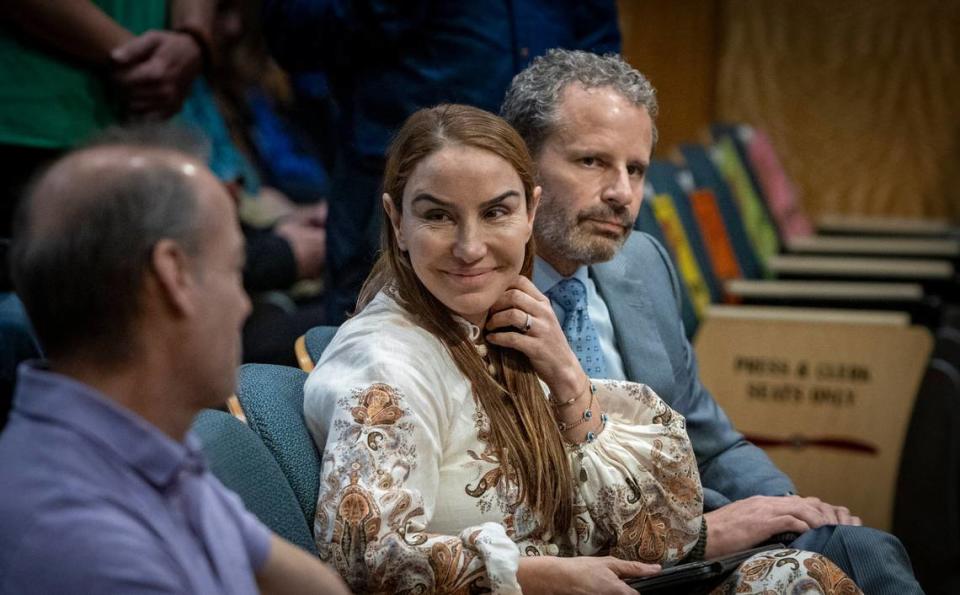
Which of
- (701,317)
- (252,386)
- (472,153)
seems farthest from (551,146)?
(701,317)

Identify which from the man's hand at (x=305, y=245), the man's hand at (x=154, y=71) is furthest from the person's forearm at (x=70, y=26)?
the man's hand at (x=305, y=245)

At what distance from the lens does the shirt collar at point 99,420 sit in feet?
3.41

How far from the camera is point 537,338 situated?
5.60 ft

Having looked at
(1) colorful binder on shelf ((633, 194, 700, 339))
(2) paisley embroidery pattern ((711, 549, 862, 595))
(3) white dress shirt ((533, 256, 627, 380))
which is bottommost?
(1) colorful binder on shelf ((633, 194, 700, 339))

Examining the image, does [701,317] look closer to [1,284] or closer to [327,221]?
[327,221]

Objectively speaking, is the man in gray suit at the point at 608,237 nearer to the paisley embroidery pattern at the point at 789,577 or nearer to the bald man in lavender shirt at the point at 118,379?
the paisley embroidery pattern at the point at 789,577

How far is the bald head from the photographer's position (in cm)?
104

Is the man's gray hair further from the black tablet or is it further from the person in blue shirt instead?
the black tablet

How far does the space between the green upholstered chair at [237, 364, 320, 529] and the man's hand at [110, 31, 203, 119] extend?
3.23 feet

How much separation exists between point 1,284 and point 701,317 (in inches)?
81.3

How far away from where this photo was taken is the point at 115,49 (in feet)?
8.15

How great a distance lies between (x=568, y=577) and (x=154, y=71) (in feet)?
4.81

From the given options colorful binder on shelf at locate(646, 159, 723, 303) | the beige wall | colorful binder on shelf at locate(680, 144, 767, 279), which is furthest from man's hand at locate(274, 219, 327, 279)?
the beige wall

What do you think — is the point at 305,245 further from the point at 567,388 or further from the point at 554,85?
the point at 567,388
